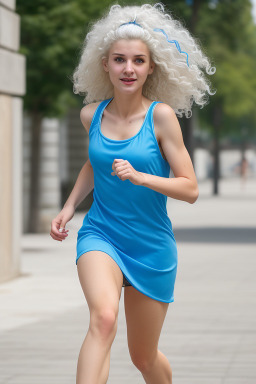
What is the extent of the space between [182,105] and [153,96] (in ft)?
0.45

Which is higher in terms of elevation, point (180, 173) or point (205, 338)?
point (180, 173)

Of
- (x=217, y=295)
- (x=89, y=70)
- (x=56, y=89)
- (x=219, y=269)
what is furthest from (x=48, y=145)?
(x=89, y=70)

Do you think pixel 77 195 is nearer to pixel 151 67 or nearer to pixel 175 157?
pixel 175 157

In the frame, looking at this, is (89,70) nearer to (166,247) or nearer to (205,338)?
(166,247)

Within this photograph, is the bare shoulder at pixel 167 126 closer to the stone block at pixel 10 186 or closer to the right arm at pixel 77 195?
the right arm at pixel 77 195

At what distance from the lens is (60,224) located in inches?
186

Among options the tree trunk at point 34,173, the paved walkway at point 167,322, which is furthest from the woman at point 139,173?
the tree trunk at point 34,173

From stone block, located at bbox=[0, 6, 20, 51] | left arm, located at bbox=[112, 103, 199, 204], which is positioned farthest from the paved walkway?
stone block, located at bbox=[0, 6, 20, 51]

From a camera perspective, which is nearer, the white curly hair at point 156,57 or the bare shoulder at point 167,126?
the bare shoulder at point 167,126

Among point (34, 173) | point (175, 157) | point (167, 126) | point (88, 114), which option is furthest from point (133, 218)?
point (34, 173)

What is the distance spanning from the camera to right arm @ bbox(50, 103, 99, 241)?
470 centimetres

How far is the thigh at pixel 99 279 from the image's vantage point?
167 inches

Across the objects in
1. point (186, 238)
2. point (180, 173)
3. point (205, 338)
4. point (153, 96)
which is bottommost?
point (186, 238)

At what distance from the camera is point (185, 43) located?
4.80m
